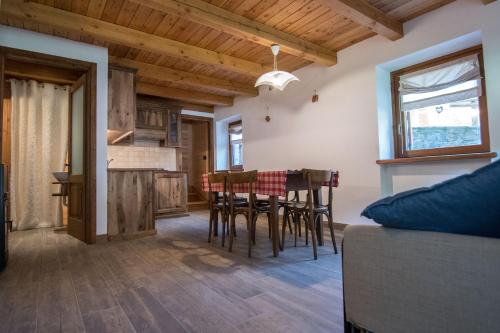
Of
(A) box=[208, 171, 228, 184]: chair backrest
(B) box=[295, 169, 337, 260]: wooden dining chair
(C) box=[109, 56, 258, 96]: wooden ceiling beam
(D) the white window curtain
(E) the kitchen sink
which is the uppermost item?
(C) box=[109, 56, 258, 96]: wooden ceiling beam

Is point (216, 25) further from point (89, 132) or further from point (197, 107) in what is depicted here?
point (197, 107)

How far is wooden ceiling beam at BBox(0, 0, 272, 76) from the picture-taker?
2.66m

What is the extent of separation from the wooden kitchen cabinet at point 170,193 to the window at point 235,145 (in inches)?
54.5

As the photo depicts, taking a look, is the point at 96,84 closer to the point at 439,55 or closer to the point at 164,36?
the point at 164,36

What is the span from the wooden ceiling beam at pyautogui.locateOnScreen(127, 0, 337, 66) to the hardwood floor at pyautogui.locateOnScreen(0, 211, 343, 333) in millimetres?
2308

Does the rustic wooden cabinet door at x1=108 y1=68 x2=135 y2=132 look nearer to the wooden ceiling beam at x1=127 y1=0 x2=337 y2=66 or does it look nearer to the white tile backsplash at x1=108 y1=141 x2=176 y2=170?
the wooden ceiling beam at x1=127 y1=0 x2=337 y2=66

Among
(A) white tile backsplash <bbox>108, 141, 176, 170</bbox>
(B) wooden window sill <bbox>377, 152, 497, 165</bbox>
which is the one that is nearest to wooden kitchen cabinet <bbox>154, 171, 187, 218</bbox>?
(A) white tile backsplash <bbox>108, 141, 176, 170</bbox>

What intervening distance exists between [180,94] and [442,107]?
430 centimetres

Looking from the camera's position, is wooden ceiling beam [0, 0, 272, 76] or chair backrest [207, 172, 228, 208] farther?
chair backrest [207, 172, 228, 208]

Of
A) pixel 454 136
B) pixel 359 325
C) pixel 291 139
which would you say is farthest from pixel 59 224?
pixel 454 136

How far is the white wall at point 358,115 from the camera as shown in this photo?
2703mm

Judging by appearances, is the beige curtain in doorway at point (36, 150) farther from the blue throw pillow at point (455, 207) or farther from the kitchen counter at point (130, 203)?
the blue throw pillow at point (455, 207)

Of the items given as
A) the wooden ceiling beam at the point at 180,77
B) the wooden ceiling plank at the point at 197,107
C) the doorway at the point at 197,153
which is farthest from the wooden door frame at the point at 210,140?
the wooden ceiling beam at the point at 180,77

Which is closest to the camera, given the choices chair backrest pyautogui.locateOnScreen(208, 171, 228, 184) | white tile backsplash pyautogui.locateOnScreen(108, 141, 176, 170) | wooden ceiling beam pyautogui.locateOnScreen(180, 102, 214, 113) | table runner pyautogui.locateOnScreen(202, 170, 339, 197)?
table runner pyautogui.locateOnScreen(202, 170, 339, 197)
